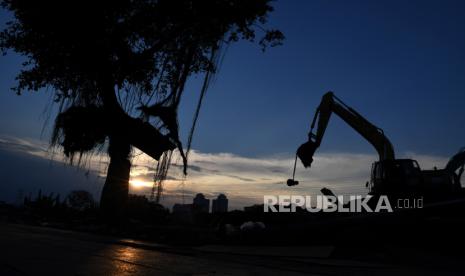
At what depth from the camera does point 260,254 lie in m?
7.11

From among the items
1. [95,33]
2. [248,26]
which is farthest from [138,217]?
[248,26]

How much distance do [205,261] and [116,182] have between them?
29.7 feet

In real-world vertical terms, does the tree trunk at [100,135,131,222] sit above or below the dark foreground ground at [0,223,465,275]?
above

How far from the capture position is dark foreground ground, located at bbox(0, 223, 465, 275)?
3.66 meters

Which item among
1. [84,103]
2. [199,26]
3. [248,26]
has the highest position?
[248,26]

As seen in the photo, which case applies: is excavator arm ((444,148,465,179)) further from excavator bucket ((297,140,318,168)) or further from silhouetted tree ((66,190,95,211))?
silhouetted tree ((66,190,95,211))

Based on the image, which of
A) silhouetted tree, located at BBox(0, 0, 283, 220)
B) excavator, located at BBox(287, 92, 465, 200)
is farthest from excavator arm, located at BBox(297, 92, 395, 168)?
silhouetted tree, located at BBox(0, 0, 283, 220)

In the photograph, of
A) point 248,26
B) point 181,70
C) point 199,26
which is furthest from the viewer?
point 248,26

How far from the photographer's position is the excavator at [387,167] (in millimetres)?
13047

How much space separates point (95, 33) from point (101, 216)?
605 cm

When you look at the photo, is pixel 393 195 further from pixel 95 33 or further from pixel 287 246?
pixel 95 33

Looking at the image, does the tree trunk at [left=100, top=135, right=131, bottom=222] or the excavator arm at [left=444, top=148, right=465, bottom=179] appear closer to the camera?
the tree trunk at [left=100, top=135, right=131, bottom=222]

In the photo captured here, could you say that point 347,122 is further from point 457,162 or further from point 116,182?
point 116,182

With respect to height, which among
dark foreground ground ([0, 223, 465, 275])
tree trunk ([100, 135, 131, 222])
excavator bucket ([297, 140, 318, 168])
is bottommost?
dark foreground ground ([0, 223, 465, 275])
